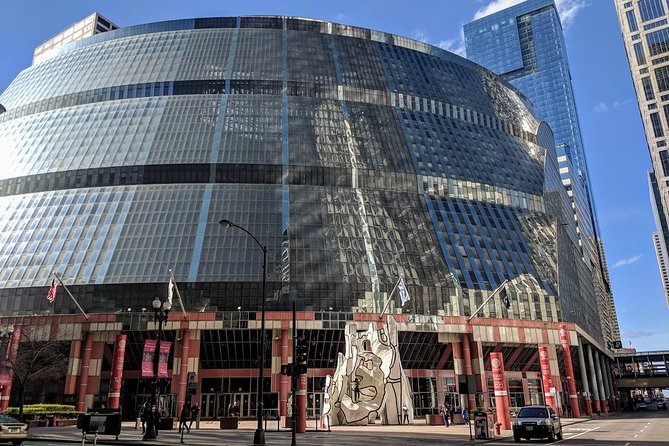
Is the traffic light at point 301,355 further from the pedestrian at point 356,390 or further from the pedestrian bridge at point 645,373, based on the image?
the pedestrian bridge at point 645,373

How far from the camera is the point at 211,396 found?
5097 centimetres

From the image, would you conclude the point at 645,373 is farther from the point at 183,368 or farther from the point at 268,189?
the point at 183,368

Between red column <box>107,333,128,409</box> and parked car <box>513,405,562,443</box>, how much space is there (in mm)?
30726

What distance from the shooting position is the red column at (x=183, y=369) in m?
45.9

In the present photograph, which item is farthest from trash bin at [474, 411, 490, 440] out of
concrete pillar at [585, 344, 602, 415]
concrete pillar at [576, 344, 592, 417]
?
concrete pillar at [585, 344, 602, 415]

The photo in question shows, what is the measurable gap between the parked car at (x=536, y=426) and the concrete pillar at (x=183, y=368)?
3055 cm

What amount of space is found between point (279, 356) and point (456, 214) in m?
28.6

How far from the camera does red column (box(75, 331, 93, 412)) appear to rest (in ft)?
150

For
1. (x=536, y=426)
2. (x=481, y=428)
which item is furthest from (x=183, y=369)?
(x=536, y=426)

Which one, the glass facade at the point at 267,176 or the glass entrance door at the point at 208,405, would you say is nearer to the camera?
the glass entrance door at the point at 208,405

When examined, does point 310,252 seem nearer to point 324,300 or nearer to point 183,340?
point 324,300

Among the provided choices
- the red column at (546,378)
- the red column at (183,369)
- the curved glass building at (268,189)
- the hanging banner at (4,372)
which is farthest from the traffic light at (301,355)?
the red column at (546,378)

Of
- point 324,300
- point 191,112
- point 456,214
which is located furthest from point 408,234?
point 191,112

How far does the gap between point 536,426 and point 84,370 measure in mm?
40774
